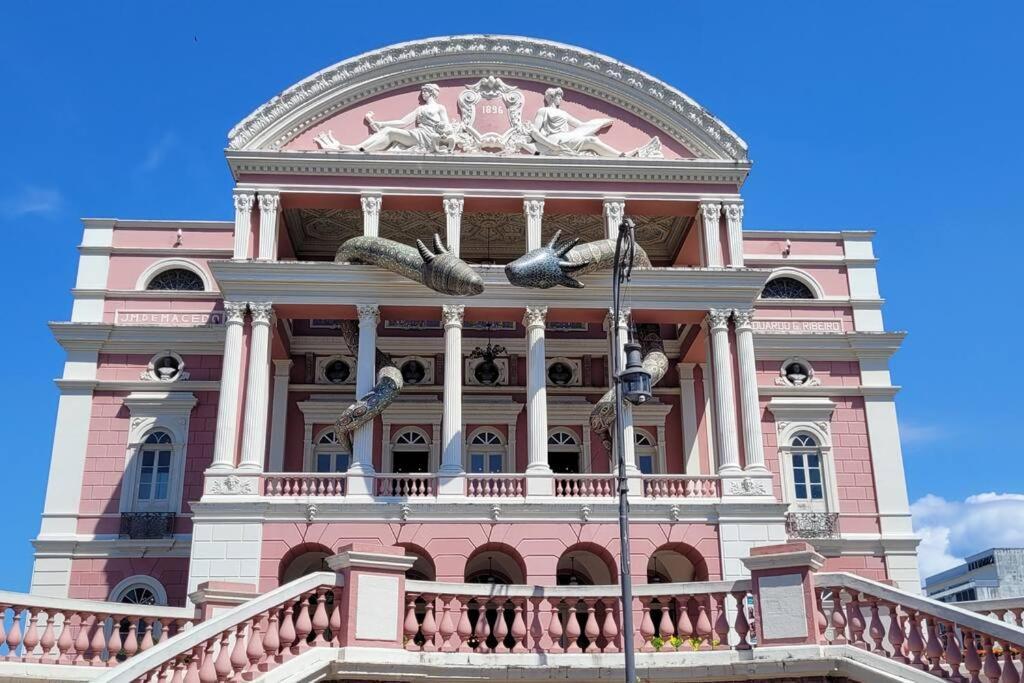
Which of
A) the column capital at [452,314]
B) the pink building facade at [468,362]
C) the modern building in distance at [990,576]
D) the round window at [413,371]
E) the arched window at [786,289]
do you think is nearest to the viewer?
the pink building facade at [468,362]

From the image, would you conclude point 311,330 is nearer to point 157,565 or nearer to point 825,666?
point 157,565

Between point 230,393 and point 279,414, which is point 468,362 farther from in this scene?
point 230,393

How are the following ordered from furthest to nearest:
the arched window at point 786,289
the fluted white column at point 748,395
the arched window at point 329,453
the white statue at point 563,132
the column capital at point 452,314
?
the arched window at point 786,289, the arched window at point 329,453, the white statue at point 563,132, the column capital at point 452,314, the fluted white column at point 748,395

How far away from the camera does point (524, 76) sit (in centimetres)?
2830

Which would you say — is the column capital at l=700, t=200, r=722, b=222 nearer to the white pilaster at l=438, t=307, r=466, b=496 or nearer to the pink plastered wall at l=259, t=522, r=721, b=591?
the white pilaster at l=438, t=307, r=466, b=496

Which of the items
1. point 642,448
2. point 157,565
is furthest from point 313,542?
point 642,448

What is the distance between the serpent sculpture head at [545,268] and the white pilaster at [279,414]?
25.7ft

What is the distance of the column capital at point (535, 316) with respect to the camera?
25.6 metres

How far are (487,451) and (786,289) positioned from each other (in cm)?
1029

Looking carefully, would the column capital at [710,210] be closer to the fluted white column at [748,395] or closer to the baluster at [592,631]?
the fluted white column at [748,395]

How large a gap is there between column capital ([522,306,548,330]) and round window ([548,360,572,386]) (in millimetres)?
4381

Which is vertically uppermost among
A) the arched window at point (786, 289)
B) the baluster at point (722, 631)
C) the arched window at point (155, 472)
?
the arched window at point (786, 289)

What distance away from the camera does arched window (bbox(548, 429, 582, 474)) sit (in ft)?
95.2

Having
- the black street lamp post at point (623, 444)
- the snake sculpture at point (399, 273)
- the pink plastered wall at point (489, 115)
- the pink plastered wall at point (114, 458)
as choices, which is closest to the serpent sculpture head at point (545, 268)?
the snake sculpture at point (399, 273)
